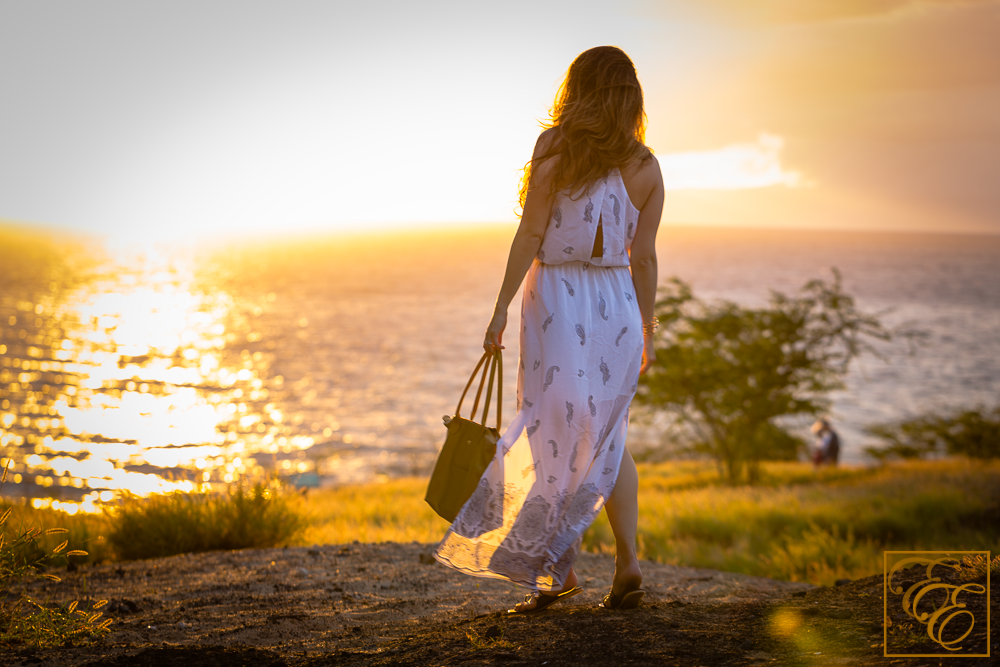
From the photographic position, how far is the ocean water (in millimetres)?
23719

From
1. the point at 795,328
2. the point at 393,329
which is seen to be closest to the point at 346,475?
the point at 795,328

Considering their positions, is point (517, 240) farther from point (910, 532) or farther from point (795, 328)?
point (795, 328)

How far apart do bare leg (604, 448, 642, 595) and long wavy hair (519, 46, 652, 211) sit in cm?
128

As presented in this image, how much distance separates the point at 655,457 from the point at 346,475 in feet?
34.2

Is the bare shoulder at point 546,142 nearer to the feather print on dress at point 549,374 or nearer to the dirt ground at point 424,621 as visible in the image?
the feather print on dress at point 549,374

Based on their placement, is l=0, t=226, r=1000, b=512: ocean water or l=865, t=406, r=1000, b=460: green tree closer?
l=0, t=226, r=1000, b=512: ocean water

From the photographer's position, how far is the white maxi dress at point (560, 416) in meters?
2.99

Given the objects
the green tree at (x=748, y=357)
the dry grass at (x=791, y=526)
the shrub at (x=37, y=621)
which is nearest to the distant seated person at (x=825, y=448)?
the green tree at (x=748, y=357)

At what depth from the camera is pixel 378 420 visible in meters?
30.8
